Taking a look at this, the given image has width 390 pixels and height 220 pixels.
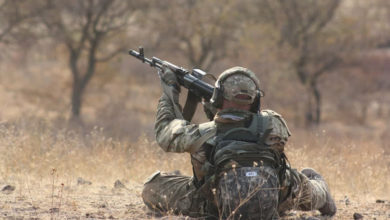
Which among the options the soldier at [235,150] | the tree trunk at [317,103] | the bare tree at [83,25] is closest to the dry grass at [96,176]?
the soldier at [235,150]

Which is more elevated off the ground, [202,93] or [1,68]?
[1,68]

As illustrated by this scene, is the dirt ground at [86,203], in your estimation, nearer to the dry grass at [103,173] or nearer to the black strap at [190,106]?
the dry grass at [103,173]

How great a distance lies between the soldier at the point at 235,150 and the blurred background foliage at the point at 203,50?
19795 mm

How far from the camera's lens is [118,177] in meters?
7.70

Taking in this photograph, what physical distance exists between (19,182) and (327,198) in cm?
Answer: 305

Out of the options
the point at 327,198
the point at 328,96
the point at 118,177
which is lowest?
the point at 327,198

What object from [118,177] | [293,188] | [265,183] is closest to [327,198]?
[293,188]

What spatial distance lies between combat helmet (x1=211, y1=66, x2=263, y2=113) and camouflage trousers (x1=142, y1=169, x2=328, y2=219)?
2.32ft

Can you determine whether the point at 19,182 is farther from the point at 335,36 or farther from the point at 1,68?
the point at 1,68

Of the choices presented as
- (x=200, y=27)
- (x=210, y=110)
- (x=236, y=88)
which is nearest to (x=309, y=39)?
(x=200, y=27)

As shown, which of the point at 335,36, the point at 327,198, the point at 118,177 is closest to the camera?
the point at 327,198

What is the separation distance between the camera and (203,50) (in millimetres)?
29938

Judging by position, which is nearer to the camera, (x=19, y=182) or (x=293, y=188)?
(x=293, y=188)

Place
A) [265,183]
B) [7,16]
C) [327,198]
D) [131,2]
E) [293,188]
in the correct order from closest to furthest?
[265,183] < [293,188] < [327,198] < [7,16] < [131,2]
